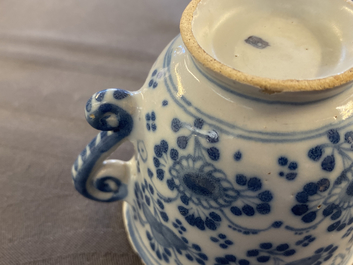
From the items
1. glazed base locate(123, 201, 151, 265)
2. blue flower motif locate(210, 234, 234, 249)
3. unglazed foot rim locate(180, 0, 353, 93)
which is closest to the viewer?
unglazed foot rim locate(180, 0, 353, 93)

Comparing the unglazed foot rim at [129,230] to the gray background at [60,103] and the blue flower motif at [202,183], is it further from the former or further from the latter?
the blue flower motif at [202,183]

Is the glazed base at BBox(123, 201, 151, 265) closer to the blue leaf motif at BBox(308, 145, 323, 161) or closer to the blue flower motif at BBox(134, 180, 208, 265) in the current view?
the blue flower motif at BBox(134, 180, 208, 265)

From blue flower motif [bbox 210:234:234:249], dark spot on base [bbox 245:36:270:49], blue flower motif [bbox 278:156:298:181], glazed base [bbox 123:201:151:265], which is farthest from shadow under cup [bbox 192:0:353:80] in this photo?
glazed base [bbox 123:201:151:265]

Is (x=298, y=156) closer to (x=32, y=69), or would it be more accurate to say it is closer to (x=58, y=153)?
(x=58, y=153)

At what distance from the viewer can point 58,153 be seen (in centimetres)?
96

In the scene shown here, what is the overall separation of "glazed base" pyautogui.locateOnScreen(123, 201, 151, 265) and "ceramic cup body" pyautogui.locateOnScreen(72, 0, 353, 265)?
21 cm

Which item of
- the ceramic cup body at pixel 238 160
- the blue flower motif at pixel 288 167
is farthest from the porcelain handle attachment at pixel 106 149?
the blue flower motif at pixel 288 167

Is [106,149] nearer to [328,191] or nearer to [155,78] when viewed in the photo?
[155,78]

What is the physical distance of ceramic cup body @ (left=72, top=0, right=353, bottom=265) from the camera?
1.32 feet

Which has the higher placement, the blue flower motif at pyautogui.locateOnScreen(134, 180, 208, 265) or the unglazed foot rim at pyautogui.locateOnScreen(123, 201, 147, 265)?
the blue flower motif at pyautogui.locateOnScreen(134, 180, 208, 265)

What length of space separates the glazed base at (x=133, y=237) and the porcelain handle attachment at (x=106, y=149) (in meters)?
0.10

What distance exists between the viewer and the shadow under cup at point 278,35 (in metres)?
0.45

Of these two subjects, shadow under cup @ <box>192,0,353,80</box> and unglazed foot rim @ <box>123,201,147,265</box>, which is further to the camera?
unglazed foot rim @ <box>123,201,147,265</box>

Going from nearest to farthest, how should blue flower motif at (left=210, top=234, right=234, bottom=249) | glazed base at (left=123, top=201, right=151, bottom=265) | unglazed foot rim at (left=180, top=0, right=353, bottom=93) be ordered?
1. unglazed foot rim at (left=180, top=0, right=353, bottom=93)
2. blue flower motif at (left=210, top=234, right=234, bottom=249)
3. glazed base at (left=123, top=201, right=151, bottom=265)
